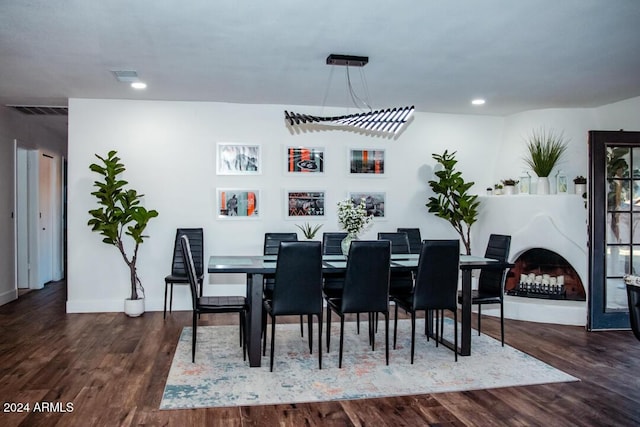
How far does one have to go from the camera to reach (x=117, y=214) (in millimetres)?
5551

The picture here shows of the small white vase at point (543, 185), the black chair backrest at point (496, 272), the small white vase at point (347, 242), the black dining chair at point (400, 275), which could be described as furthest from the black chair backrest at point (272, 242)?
the small white vase at point (543, 185)

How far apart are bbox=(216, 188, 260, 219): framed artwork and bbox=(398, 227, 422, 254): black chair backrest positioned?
193 cm

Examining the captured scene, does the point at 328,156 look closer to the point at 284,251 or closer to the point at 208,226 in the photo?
the point at 208,226

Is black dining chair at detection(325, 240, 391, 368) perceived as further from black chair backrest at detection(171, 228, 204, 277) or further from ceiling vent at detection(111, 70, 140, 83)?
ceiling vent at detection(111, 70, 140, 83)

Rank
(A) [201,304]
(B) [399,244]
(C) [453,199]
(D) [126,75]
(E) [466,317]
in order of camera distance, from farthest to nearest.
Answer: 1. (C) [453,199]
2. (B) [399,244]
3. (D) [126,75]
4. (E) [466,317]
5. (A) [201,304]

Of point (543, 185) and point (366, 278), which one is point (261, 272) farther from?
point (543, 185)

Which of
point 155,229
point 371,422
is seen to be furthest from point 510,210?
point 155,229

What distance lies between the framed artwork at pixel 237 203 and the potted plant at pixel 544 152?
3515 millimetres

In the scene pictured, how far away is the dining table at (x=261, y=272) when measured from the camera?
12.7ft

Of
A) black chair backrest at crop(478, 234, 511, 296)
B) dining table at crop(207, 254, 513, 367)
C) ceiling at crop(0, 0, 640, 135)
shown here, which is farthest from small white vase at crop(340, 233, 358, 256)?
ceiling at crop(0, 0, 640, 135)

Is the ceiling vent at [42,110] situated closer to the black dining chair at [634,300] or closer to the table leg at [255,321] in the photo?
the table leg at [255,321]

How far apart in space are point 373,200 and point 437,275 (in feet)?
8.60

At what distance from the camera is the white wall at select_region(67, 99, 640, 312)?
5949 mm

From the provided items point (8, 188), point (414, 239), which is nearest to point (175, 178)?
point (8, 188)
